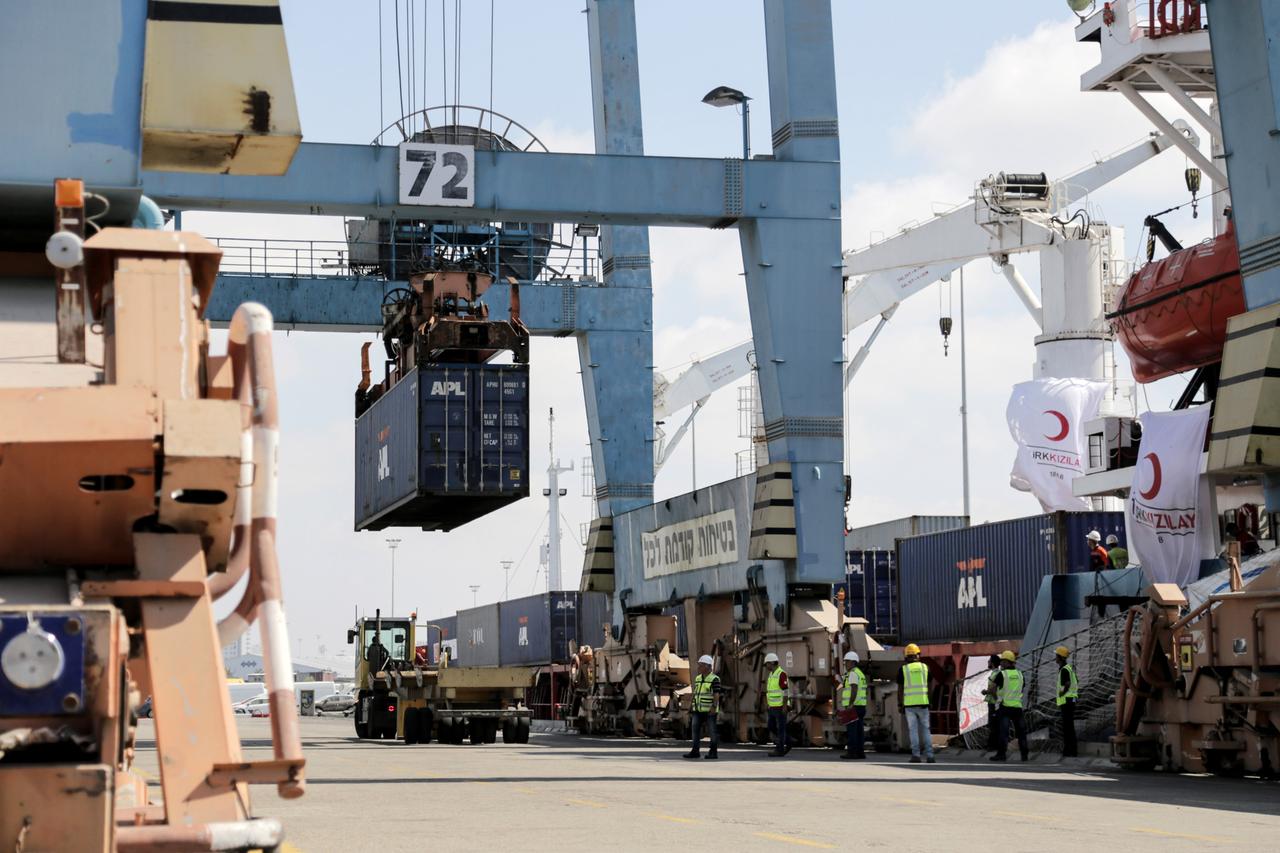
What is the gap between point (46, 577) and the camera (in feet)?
18.0

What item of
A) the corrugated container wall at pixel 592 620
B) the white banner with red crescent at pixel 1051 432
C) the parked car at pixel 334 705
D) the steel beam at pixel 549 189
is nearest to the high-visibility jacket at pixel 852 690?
the steel beam at pixel 549 189

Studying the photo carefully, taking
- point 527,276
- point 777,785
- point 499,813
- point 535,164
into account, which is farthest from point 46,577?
point 527,276

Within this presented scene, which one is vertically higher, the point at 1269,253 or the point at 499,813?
the point at 1269,253

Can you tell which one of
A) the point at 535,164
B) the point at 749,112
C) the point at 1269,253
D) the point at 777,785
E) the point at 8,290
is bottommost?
the point at 777,785

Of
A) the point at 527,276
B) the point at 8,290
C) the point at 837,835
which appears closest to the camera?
the point at 8,290

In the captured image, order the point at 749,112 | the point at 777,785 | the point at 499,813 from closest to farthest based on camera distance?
the point at 499,813 → the point at 777,785 → the point at 749,112

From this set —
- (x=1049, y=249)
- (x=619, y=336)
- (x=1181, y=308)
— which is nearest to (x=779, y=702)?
(x=1181, y=308)

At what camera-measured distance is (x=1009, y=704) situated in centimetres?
2234

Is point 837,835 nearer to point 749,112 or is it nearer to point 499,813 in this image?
point 499,813

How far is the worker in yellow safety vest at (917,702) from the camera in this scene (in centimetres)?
2280

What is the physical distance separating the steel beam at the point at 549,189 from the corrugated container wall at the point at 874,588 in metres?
14.7

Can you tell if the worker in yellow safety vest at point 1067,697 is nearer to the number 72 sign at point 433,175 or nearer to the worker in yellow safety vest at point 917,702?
the worker in yellow safety vest at point 917,702

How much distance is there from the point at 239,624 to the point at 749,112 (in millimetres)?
25069

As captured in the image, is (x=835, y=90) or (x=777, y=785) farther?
(x=835, y=90)
